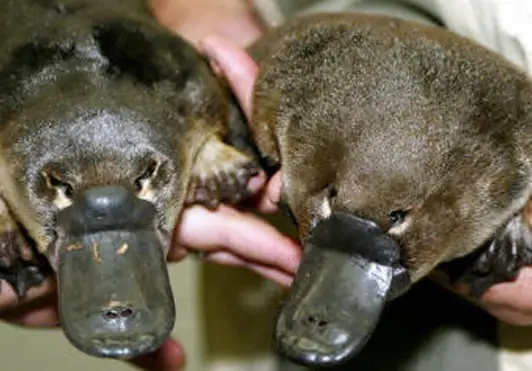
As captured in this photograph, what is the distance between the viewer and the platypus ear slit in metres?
1.32

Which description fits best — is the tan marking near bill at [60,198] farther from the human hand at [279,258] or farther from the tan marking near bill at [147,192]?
the human hand at [279,258]

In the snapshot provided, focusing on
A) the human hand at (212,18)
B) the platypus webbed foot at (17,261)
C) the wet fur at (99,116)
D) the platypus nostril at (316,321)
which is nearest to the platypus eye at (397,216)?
the platypus nostril at (316,321)

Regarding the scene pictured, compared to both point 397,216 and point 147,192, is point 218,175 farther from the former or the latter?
point 397,216

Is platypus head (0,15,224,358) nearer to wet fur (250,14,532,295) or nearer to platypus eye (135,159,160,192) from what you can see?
platypus eye (135,159,160,192)

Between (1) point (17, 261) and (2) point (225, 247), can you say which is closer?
(1) point (17, 261)

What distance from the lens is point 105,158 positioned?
3.94 ft

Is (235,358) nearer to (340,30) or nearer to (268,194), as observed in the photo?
(268,194)

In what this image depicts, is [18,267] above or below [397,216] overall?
below

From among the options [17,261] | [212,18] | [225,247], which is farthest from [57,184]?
[212,18]

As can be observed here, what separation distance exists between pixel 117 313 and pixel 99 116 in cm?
24

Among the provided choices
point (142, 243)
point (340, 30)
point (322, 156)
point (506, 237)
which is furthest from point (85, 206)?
point (506, 237)

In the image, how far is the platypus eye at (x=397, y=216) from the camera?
3.72 feet

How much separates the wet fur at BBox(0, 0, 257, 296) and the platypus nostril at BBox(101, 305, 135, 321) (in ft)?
0.50

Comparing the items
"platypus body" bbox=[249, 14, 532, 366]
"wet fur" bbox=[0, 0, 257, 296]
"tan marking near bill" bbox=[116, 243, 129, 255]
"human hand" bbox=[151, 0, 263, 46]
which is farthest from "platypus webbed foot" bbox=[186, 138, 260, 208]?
"human hand" bbox=[151, 0, 263, 46]
